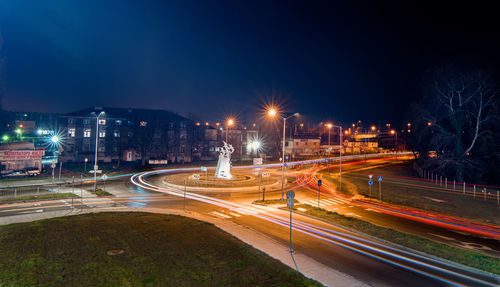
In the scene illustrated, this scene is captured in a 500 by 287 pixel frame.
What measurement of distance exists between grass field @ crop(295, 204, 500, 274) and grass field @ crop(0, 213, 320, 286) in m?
7.48

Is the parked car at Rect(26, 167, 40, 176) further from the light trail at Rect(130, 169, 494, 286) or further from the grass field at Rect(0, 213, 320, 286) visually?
the light trail at Rect(130, 169, 494, 286)

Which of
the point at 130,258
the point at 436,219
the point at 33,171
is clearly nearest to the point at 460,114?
the point at 436,219

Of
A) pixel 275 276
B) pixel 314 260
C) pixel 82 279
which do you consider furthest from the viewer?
pixel 314 260

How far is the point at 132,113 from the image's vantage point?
7188cm

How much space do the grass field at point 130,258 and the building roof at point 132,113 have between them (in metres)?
58.3

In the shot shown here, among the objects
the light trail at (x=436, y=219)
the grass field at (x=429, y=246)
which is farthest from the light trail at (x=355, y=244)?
the light trail at (x=436, y=219)

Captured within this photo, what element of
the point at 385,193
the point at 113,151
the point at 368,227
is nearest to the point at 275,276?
the point at 368,227

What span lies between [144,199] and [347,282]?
68.7 ft

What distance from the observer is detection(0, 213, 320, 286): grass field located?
7918 mm

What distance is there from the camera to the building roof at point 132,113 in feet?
212

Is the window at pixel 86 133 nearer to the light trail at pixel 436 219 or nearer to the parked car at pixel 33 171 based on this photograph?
the parked car at pixel 33 171

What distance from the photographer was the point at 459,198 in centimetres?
2842

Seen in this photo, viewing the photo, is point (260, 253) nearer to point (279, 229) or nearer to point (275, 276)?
point (275, 276)

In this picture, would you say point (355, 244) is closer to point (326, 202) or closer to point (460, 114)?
point (326, 202)
